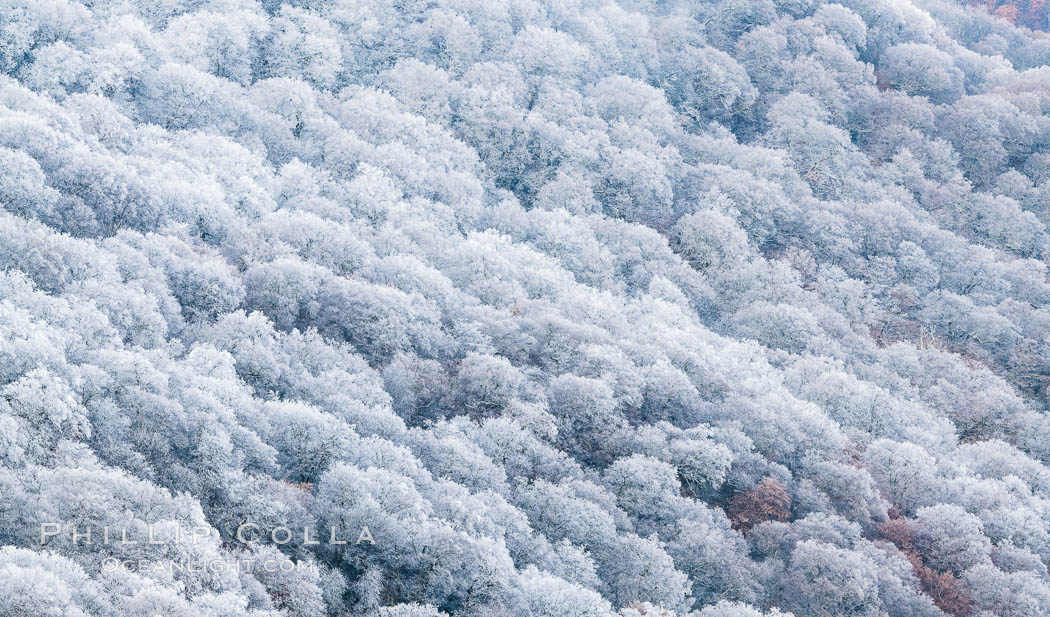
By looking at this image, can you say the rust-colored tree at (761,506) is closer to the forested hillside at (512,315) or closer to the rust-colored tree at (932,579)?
the forested hillside at (512,315)

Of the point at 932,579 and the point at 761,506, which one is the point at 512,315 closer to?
the point at 761,506

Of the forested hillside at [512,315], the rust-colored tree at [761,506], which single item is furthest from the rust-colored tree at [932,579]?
the rust-colored tree at [761,506]

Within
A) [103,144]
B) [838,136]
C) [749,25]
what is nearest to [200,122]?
[103,144]

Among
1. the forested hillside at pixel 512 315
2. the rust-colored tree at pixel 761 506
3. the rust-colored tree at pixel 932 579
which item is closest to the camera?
the forested hillside at pixel 512 315

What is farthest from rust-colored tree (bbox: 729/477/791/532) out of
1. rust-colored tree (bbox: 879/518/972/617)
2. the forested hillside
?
rust-colored tree (bbox: 879/518/972/617)

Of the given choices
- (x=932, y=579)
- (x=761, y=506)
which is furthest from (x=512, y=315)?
(x=932, y=579)

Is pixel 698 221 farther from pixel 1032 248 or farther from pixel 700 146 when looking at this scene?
pixel 1032 248

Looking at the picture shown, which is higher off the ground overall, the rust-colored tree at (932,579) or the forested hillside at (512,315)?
the forested hillside at (512,315)

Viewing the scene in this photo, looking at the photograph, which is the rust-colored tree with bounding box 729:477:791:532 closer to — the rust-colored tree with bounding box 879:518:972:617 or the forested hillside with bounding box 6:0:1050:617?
the forested hillside with bounding box 6:0:1050:617
